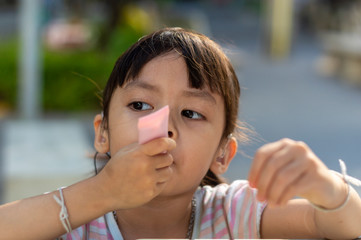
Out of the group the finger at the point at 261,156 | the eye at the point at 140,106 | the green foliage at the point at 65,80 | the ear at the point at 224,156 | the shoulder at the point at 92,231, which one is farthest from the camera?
the green foliage at the point at 65,80

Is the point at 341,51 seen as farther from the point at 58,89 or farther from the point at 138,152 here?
the point at 138,152

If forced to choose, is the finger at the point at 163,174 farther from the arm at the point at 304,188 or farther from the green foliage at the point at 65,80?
the green foliage at the point at 65,80

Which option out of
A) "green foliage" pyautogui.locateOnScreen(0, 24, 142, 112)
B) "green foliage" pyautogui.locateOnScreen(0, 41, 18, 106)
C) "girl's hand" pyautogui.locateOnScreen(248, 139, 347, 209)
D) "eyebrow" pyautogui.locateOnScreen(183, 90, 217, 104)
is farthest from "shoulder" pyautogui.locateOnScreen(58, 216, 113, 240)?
"green foliage" pyautogui.locateOnScreen(0, 41, 18, 106)

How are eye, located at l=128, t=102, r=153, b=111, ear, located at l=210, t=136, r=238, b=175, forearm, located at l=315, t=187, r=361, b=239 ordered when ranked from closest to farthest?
forearm, located at l=315, t=187, r=361, b=239, eye, located at l=128, t=102, r=153, b=111, ear, located at l=210, t=136, r=238, b=175

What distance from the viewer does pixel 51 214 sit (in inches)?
59.4

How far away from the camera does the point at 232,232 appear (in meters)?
1.83

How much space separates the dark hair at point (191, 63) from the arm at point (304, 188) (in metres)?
0.38

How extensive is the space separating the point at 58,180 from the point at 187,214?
256 centimetres

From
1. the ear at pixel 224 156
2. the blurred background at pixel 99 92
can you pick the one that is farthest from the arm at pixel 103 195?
the blurred background at pixel 99 92

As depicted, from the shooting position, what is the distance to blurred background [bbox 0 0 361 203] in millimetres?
4598

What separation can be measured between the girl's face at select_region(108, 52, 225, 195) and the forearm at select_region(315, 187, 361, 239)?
0.37m

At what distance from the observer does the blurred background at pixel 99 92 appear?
4598mm

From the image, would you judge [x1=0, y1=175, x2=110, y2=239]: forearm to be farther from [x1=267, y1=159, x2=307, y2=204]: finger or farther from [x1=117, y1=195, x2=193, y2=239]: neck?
[x1=267, y1=159, x2=307, y2=204]: finger

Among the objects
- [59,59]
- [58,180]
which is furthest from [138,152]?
[59,59]
